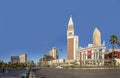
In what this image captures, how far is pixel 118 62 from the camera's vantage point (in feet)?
647

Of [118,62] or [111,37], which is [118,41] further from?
[118,62]

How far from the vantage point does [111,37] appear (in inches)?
6437

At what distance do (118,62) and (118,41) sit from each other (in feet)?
108

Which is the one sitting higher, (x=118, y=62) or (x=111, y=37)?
(x=111, y=37)

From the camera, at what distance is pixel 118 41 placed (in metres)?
167

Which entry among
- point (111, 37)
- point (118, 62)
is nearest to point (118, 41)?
point (111, 37)

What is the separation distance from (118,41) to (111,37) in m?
5.97

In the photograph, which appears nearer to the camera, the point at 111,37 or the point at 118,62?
the point at 111,37

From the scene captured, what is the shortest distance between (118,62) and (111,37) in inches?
1496

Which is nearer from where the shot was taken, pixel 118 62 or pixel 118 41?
pixel 118 41
